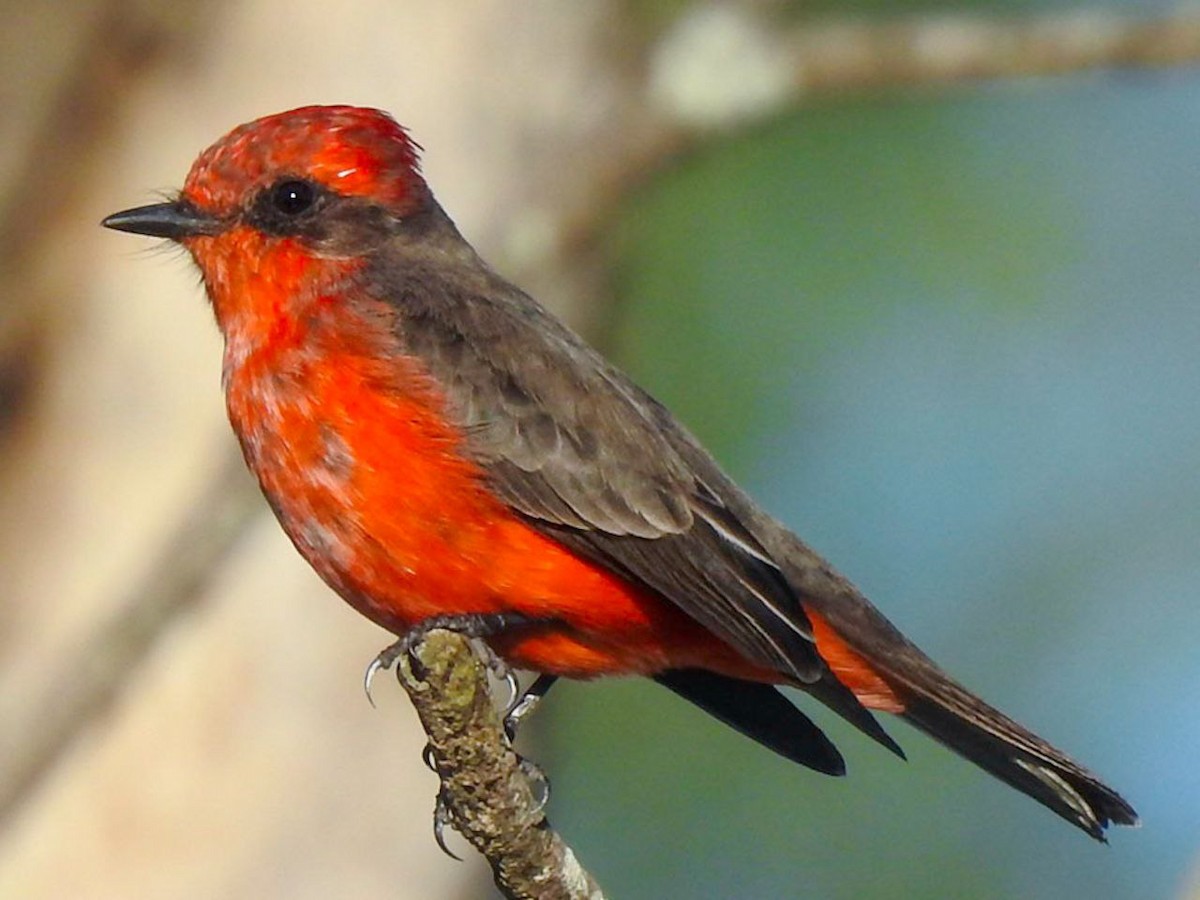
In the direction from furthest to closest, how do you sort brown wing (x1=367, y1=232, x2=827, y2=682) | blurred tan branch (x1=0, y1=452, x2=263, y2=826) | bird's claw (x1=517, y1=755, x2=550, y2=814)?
1. blurred tan branch (x1=0, y1=452, x2=263, y2=826)
2. brown wing (x1=367, y1=232, x2=827, y2=682)
3. bird's claw (x1=517, y1=755, x2=550, y2=814)

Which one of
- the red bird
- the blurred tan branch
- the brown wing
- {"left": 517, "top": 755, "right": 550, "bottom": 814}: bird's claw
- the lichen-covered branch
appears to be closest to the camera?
the lichen-covered branch

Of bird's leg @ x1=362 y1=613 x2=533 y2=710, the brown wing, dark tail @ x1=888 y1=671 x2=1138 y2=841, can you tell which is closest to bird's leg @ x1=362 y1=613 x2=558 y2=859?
bird's leg @ x1=362 y1=613 x2=533 y2=710

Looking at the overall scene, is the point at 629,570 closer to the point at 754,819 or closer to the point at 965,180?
the point at 754,819

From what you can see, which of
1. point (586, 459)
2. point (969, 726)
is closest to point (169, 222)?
point (586, 459)

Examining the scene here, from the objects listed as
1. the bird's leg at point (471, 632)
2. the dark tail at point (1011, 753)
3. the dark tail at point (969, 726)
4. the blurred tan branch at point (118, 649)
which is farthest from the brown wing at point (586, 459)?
the blurred tan branch at point (118, 649)

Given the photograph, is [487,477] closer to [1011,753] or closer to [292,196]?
[292,196]

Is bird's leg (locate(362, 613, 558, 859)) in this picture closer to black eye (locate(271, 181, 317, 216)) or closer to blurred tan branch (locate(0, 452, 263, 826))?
blurred tan branch (locate(0, 452, 263, 826))

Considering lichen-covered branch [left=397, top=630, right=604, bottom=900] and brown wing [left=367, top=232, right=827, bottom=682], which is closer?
lichen-covered branch [left=397, top=630, right=604, bottom=900]

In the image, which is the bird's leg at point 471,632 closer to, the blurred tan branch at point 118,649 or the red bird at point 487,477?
the red bird at point 487,477
